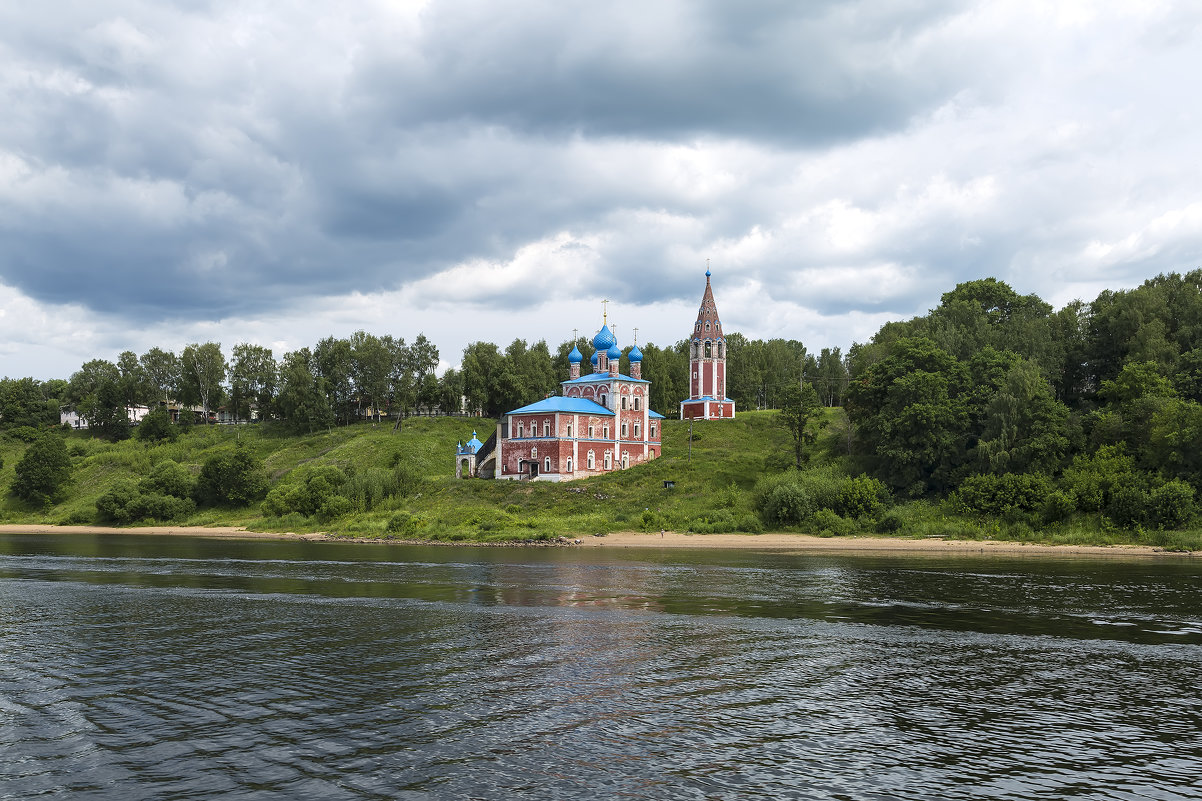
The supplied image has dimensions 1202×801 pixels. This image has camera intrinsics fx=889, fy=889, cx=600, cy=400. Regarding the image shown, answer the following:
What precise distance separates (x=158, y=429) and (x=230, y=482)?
39.3m

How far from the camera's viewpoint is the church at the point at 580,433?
85688 mm

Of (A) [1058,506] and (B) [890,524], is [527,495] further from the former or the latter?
(A) [1058,506]

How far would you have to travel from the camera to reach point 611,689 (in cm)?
Result: 2025

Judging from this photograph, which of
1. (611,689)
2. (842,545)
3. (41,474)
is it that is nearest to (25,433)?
(41,474)

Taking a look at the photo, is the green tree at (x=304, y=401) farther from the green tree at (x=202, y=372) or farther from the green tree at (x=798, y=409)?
the green tree at (x=798, y=409)

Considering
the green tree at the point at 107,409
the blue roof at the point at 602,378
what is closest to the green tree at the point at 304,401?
the green tree at the point at 107,409

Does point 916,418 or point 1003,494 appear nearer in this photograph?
point 1003,494

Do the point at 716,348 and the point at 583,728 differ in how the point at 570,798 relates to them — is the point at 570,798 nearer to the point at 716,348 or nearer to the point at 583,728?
the point at 583,728

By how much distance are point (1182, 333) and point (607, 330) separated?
52.0 meters

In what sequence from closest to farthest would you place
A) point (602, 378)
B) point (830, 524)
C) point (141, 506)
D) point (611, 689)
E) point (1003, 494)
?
point (611, 689) < point (1003, 494) < point (830, 524) < point (141, 506) < point (602, 378)

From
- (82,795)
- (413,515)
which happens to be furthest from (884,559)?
(82,795)

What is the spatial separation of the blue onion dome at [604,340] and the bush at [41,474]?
58567mm

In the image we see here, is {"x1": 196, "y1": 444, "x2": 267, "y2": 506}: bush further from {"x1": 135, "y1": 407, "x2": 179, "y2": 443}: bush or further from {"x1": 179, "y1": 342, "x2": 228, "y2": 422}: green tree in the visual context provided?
{"x1": 179, "y1": 342, "x2": 228, "y2": 422}: green tree

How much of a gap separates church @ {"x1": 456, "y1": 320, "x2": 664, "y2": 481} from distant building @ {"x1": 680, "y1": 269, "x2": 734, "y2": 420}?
52.5 ft
